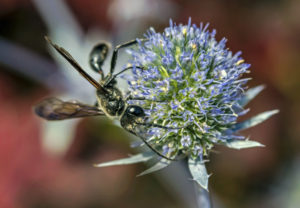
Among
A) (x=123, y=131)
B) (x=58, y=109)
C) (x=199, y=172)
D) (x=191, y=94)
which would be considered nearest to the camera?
(x=199, y=172)

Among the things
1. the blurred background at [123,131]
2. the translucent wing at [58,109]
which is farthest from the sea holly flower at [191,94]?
the blurred background at [123,131]

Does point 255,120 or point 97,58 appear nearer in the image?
point 255,120

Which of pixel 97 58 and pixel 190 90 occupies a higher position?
pixel 97 58

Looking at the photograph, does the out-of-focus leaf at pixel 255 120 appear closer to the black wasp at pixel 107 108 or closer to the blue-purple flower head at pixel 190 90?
the blue-purple flower head at pixel 190 90

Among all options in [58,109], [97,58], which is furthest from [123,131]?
[58,109]

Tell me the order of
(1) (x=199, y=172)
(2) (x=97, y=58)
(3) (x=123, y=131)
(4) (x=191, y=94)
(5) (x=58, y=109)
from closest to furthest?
(1) (x=199, y=172) → (4) (x=191, y=94) → (5) (x=58, y=109) → (2) (x=97, y=58) → (3) (x=123, y=131)

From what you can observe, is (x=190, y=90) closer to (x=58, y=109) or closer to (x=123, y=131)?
(x=58, y=109)

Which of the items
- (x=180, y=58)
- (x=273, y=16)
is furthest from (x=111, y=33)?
(x=180, y=58)
